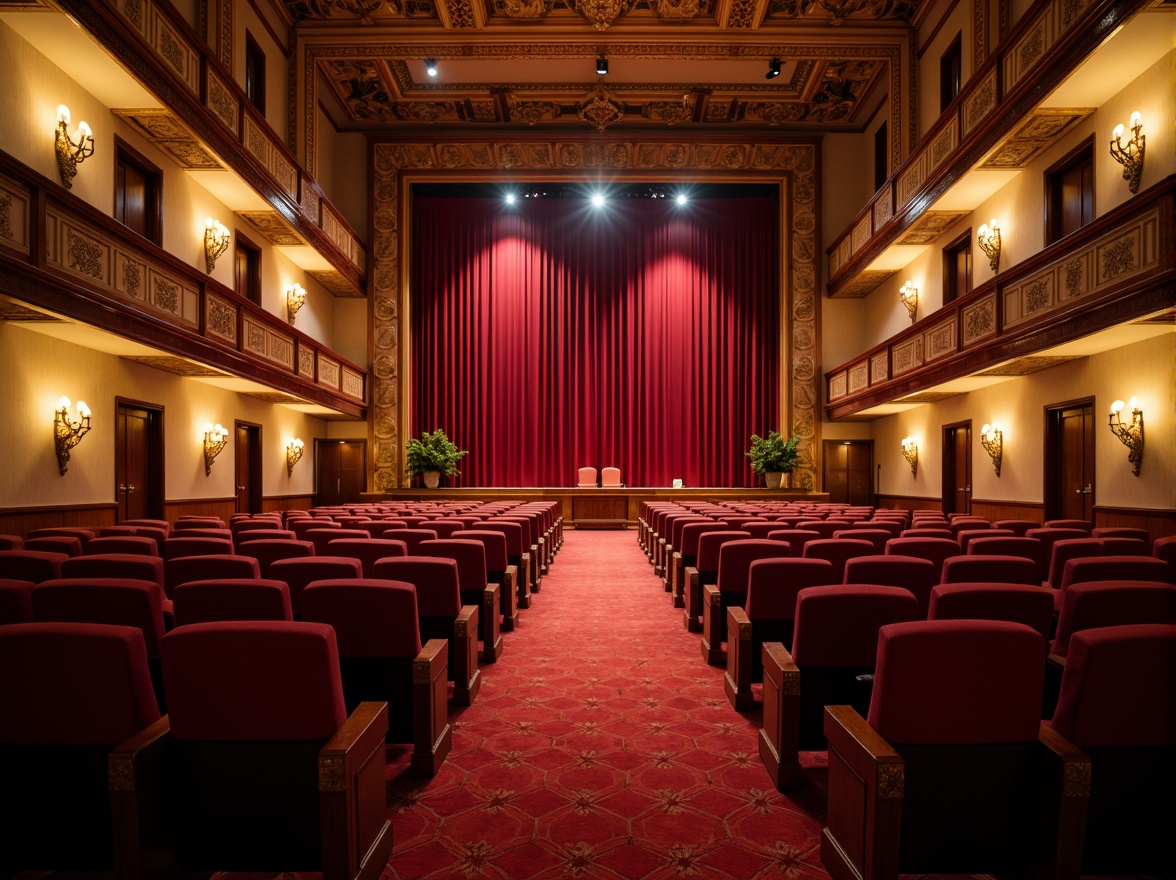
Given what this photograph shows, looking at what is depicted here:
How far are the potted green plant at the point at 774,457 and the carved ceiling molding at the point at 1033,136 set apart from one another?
7.17m

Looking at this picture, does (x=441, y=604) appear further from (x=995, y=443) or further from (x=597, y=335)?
(x=597, y=335)

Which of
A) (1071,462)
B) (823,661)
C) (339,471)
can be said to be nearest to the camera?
(823,661)

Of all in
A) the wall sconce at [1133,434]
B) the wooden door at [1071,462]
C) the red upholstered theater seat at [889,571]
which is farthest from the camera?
the wooden door at [1071,462]

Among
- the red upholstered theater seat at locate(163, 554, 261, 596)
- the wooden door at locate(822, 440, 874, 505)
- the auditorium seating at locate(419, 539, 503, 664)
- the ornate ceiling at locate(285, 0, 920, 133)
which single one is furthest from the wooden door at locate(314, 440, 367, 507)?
the red upholstered theater seat at locate(163, 554, 261, 596)

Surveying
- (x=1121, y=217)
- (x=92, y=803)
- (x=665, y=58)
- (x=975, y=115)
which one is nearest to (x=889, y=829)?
(x=92, y=803)

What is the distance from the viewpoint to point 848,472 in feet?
54.4

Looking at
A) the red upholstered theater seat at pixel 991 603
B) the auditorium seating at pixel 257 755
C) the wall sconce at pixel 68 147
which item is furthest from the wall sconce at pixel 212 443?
the red upholstered theater seat at pixel 991 603

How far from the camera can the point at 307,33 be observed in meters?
13.2

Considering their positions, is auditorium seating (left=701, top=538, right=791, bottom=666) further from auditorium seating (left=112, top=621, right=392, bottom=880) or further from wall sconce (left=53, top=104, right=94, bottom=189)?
wall sconce (left=53, top=104, right=94, bottom=189)

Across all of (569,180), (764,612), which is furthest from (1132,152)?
(569,180)

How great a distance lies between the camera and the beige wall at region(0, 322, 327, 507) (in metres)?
7.42

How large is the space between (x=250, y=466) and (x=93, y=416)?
4363mm

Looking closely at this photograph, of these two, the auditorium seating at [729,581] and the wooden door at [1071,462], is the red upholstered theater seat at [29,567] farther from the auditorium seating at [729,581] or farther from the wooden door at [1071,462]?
the wooden door at [1071,462]

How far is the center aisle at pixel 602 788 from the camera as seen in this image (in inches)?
87.7
